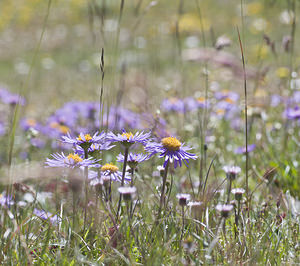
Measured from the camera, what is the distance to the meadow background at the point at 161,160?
3.43 feet

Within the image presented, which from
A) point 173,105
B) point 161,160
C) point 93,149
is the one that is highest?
point 173,105

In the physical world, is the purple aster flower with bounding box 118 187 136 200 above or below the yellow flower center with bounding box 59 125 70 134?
below

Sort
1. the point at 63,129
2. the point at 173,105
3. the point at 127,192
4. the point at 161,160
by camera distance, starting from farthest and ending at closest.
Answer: the point at 173,105, the point at 63,129, the point at 161,160, the point at 127,192

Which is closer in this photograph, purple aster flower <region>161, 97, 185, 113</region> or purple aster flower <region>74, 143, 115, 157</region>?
purple aster flower <region>74, 143, 115, 157</region>

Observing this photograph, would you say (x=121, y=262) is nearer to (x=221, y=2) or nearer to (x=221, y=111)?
(x=221, y=111)

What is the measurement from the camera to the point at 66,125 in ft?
7.71

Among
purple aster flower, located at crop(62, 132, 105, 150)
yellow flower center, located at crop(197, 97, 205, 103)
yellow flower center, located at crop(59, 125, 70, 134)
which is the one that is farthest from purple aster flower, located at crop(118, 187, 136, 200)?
yellow flower center, located at crop(197, 97, 205, 103)

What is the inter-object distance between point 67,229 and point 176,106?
148 cm

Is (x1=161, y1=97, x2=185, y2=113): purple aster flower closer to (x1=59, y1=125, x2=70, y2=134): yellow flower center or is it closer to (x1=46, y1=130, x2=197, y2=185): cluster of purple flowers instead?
(x1=59, y1=125, x2=70, y2=134): yellow flower center

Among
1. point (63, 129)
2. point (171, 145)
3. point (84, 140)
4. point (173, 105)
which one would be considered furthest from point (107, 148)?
point (173, 105)

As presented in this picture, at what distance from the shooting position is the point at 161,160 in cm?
175

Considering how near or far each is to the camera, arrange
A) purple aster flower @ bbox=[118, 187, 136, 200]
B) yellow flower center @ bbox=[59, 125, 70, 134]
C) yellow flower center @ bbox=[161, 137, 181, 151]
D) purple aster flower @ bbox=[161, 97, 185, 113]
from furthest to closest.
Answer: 1. purple aster flower @ bbox=[161, 97, 185, 113]
2. yellow flower center @ bbox=[59, 125, 70, 134]
3. yellow flower center @ bbox=[161, 137, 181, 151]
4. purple aster flower @ bbox=[118, 187, 136, 200]

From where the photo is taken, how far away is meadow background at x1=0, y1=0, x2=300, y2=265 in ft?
3.43

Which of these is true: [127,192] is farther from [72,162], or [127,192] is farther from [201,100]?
[201,100]
